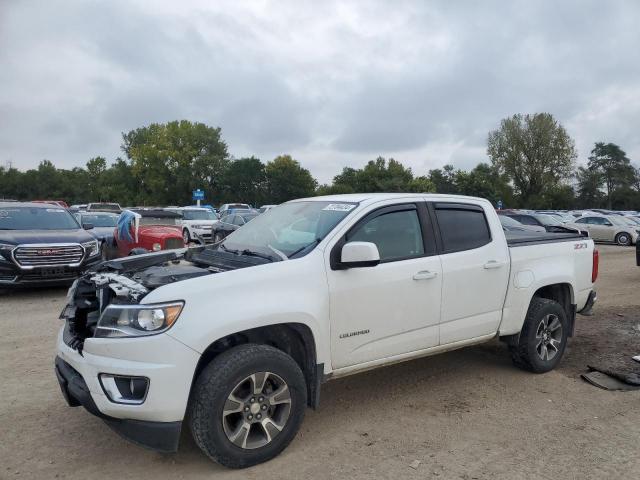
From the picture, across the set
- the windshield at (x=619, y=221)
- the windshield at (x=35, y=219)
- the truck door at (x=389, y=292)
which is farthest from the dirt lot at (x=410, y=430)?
the windshield at (x=619, y=221)

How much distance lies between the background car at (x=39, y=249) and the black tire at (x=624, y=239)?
77.3 ft

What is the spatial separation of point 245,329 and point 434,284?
68.0 inches

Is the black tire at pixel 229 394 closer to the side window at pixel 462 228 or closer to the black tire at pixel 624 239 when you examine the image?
the side window at pixel 462 228

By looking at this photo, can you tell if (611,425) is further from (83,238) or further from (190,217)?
(190,217)

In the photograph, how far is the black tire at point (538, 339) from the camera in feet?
16.7

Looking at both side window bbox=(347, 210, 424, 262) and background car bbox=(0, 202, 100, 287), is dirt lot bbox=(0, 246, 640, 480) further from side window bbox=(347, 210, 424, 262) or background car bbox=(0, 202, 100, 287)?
background car bbox=(0, 202, 100, 287)

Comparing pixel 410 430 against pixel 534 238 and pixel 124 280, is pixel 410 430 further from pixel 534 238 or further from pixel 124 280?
pixel 534 238

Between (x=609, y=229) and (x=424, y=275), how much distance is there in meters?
24.7

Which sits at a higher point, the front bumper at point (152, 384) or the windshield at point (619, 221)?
the front bumper at point (152, 384)

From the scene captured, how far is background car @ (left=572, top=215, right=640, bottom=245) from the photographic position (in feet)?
80.4

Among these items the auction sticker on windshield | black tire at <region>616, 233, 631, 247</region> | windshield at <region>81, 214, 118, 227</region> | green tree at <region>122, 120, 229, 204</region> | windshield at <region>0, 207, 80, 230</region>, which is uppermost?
green tree at <region>122, 120, 229, 204</region>

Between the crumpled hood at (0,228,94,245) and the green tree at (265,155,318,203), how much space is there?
6211cm

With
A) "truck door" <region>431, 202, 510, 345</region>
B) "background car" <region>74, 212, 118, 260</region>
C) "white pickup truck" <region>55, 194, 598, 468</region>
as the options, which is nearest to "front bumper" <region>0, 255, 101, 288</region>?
"background car" <region>74, 212, 118, 260</region>

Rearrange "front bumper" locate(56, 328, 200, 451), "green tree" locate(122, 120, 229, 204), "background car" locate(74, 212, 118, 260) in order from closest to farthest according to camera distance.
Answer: "front bumper" locate(56, 328, 200, 451) < "background car" locate(74, 212, 118, 260) < "green tree" locate(122, 120, 229, 204)
